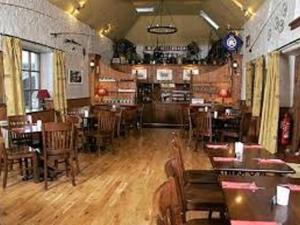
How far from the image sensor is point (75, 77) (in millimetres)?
10250

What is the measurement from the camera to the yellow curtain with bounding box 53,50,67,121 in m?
8.52

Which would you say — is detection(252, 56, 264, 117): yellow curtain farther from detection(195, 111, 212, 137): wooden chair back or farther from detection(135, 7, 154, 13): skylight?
detection(135, 7, 154, 13): skylight

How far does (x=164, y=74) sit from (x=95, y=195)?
883 cm

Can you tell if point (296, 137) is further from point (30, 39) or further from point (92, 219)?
point (30, 39)

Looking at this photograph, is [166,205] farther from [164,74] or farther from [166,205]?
[164,74]

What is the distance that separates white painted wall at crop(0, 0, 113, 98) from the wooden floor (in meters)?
2.79

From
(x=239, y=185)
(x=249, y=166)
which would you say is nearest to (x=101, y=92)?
(x=249, y=166)

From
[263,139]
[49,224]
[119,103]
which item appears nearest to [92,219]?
[49,224]

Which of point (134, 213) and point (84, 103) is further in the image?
point (84, 103)

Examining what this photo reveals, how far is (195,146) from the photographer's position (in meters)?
8.45

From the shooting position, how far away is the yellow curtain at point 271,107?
23.2ft

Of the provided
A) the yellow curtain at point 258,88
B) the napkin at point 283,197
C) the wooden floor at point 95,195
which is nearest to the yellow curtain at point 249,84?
the yellow curtain at point 258,88

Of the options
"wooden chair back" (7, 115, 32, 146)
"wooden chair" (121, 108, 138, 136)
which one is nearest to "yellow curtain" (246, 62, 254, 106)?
"wooden chair" (121, 108, 138, 136)

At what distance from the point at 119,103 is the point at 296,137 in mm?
6760
